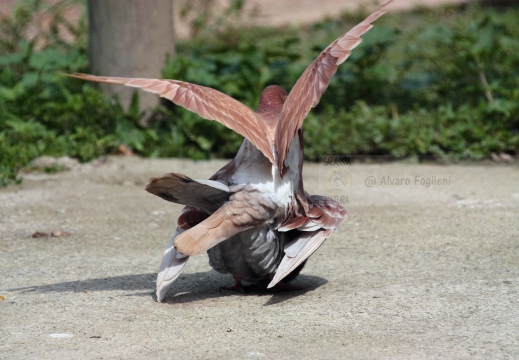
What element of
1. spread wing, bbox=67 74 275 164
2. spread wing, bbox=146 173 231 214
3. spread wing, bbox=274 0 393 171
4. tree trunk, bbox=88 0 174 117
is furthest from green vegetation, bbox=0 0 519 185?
spread wing, bbox=274 0 393 171

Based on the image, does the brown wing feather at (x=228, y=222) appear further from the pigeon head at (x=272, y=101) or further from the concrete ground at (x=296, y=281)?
the pigeon head at (x=272, y=101)

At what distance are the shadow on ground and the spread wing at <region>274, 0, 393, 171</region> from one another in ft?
2.14

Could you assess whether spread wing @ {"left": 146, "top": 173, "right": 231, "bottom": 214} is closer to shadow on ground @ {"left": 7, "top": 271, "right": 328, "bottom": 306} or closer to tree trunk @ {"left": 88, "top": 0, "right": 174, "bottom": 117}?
shadow on ground @ {"left": 7, "top": 271, "right": 328, "bottom": 306}

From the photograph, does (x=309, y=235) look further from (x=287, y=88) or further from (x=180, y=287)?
(x=287, y=88)

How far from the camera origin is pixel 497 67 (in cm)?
765

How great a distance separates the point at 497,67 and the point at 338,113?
1686mm

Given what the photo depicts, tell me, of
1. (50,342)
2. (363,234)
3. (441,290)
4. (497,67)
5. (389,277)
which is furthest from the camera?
(497,67)

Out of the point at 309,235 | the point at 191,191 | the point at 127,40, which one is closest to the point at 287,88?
the point at 127,40

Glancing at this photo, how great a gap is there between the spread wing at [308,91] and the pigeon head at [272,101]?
0.27 meters

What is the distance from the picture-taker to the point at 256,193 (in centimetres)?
342

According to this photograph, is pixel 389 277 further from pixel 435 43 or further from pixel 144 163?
pixel 435 43

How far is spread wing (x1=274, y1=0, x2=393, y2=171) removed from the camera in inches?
132

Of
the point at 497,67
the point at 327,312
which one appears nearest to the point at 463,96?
the point at 497,67

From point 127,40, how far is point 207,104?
3.56 m
